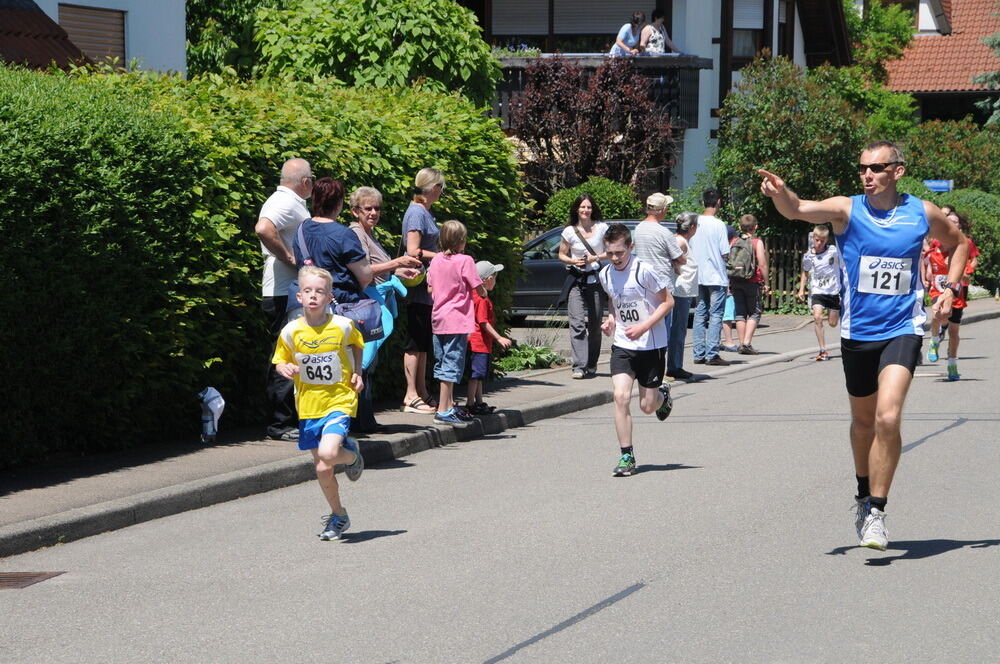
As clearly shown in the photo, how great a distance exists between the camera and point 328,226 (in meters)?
9.58

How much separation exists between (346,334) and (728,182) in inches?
805

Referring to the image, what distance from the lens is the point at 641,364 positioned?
959cm

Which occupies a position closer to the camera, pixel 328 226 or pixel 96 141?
pixel 96 141

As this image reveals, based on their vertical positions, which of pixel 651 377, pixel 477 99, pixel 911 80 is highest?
pixel 911 80

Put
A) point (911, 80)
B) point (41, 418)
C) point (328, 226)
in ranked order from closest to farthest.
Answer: point (41, 418), point (328, 226), point (911, 80)

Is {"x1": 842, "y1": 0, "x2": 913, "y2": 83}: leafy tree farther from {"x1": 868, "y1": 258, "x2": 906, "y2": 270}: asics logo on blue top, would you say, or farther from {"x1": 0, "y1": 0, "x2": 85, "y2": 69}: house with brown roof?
{"x1": 868, "y1": 258, "x2": 906, "y2": 270}: asics logo on blue top

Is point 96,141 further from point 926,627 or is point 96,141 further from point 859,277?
point 926,627

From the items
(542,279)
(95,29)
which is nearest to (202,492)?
(95,29)

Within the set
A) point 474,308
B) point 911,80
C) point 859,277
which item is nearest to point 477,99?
point 474,308

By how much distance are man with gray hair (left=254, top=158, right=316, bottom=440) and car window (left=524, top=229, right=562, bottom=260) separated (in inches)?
470

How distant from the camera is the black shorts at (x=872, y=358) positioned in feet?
22.9

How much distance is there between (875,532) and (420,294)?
554 cm

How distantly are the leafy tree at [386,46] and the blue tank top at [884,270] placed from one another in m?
10.1

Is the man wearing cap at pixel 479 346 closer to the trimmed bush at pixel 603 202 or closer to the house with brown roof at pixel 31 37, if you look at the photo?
the house with brown roof at pixel 31 37
